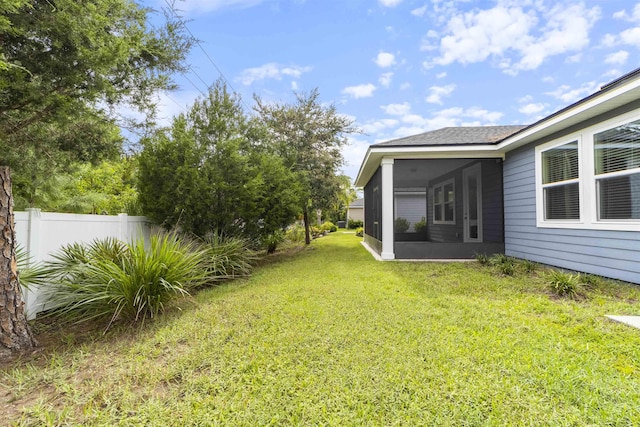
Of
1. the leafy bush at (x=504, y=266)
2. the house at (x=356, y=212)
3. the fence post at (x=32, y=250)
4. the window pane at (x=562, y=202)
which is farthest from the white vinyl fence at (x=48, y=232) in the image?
the house at (x=356, y=212)

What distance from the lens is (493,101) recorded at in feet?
40.2

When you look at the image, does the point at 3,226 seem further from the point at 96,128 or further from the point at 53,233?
the point at 96,128

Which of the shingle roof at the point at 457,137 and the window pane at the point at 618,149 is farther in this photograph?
the shingle roof at the point at 457,137

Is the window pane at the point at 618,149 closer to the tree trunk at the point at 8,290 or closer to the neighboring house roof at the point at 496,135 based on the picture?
the neighboring house roof at the point at 496,135

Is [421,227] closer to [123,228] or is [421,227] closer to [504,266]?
[504,266]

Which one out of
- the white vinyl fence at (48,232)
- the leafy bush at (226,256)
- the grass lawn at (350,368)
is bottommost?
the grass lawn at (350,368)

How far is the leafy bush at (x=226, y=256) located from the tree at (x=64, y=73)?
2476 millimetres

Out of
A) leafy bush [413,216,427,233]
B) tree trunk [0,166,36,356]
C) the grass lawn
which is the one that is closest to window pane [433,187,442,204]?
leafy bush [413,216,427,233]

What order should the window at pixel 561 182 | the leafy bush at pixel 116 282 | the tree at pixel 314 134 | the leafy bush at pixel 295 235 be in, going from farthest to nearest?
the leafy bush at pixel 295 235
the tree at pixel 314 134
the window at pixel 561 182
the leafy bush at pixel 116 282

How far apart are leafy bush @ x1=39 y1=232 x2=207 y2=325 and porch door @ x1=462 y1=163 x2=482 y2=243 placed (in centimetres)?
801

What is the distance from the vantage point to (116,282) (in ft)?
10.5

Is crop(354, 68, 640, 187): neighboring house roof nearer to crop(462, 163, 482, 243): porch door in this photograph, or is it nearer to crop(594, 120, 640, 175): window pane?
crop(594, 120, 640, 175): window pane

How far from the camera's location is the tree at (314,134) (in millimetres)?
10320

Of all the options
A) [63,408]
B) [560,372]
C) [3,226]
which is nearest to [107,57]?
[3,226]
